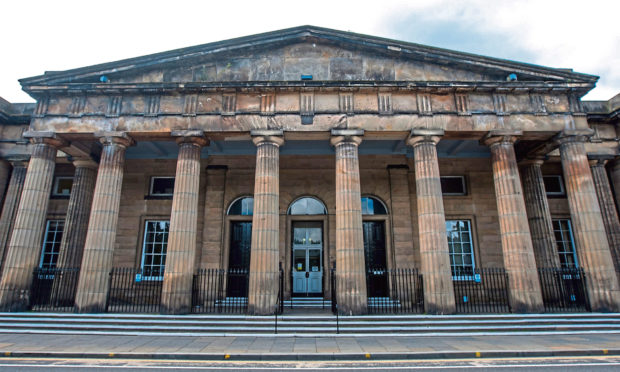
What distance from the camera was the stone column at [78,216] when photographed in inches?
528

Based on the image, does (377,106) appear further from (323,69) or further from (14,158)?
(14,158)

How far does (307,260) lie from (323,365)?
8929 mm

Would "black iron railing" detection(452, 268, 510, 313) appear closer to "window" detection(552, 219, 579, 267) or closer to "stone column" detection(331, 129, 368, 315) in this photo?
"window" detection(552, 219, 579, 267)

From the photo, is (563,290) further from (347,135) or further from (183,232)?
(183,232)

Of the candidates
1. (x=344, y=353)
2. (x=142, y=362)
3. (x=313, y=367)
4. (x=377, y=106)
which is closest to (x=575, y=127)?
(x=377, y=106)

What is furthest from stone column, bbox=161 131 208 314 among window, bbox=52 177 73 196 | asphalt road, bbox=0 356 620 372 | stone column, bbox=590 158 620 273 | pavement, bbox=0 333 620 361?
stone column, bbox=590 158 620 273

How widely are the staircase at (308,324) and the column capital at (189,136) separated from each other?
5739mm

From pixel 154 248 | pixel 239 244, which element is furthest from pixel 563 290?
pixel 154 248

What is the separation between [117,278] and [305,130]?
10.4 m

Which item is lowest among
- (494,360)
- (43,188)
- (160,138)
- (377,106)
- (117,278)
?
(494,360)

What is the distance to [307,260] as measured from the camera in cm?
1513

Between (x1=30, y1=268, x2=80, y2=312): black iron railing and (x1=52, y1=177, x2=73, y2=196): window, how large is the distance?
5.03 m

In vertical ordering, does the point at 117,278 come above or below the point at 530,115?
below

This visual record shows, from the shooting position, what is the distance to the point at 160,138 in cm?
1258
